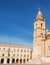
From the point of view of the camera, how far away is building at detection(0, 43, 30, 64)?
204 ft

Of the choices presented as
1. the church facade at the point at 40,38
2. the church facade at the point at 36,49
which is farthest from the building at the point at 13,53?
the church facade at the point at 40,38

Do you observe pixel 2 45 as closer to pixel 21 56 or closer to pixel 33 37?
pixel 21 56

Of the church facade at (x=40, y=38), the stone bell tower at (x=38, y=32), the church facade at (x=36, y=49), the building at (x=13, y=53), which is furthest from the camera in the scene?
the building at (x=13, y=53)

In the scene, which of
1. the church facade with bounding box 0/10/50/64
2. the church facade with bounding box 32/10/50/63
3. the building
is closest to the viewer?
the church facade with bounding box 0/10/50/64

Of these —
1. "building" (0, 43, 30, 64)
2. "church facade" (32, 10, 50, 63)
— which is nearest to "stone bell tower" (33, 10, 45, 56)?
"church facade" (32, 10, 50, 63)

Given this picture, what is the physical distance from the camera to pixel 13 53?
6394 cm

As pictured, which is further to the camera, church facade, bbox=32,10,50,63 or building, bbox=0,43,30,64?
building, bbox=0,43,30,64

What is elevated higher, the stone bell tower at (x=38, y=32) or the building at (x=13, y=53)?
the stone bell tower at (x=38, y=32)

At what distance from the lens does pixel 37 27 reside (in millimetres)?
46031

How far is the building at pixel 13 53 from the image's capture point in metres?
62.2

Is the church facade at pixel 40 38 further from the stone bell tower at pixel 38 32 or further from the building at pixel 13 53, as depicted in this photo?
the building at pixel 13 53

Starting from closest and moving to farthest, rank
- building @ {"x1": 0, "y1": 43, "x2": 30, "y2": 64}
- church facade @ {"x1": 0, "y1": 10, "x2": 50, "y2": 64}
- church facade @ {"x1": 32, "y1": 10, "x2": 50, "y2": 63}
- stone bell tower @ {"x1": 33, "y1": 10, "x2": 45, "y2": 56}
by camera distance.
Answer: church facade @ {"x1": 0, "y1": 10, "x2": 50, "y2": 64} → church facade @ {"x1": 32, "y1": 10, "x2": 50, "y2": 63} → stone bell tower @ {"x1": 33, "y1": 10, "x2": 45, "y2": 56} → building @ {"x1": 0, "y1": 43, "x2": 30, "y2": 64}

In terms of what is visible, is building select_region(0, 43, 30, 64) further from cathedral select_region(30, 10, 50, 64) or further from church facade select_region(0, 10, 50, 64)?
cathedral select_region(30, 10, 50, 64)

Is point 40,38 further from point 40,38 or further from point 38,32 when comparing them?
point 38,32
